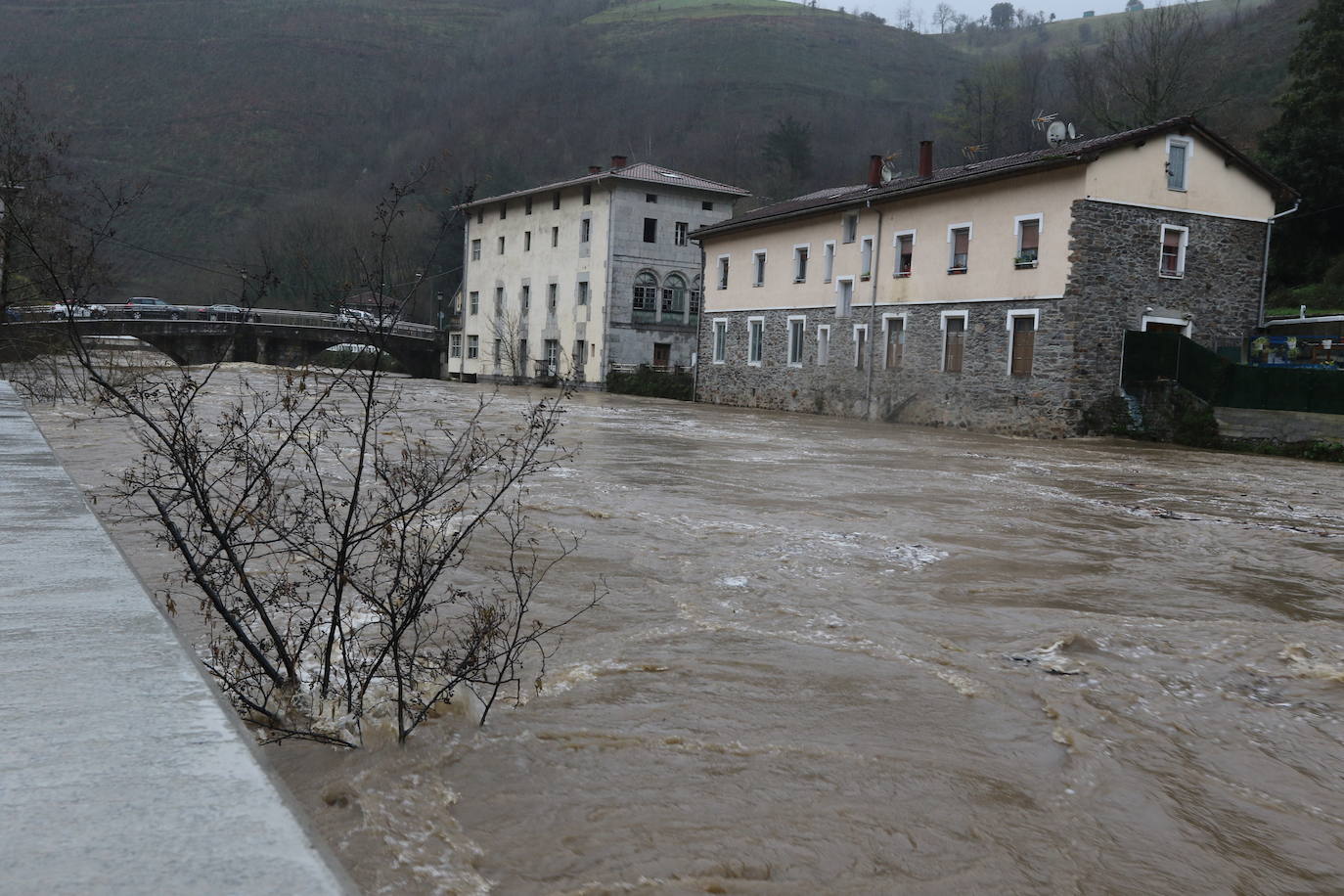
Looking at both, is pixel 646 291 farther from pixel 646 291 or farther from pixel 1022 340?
pixel 1022 340

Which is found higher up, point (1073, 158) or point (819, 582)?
point (1073, 158)

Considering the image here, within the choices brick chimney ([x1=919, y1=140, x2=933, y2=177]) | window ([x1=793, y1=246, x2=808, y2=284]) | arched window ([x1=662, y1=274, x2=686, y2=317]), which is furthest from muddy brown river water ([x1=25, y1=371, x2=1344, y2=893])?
arched window ([x1=662, y1=274, x2=686, y2=317])

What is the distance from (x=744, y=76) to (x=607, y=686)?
119024mm

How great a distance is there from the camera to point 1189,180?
28547 millimetres

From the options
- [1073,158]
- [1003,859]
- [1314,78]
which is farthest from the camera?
[1314,78]

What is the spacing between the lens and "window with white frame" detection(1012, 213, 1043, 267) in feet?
93.1

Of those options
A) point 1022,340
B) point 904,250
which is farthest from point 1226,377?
point 904,250

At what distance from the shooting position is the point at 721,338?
4294 centimetres

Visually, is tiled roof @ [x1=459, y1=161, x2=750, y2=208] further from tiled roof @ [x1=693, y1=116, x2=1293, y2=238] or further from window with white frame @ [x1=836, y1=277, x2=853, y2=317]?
window with white frame @ [x1=836, y1=277, x2=853, y2=317]

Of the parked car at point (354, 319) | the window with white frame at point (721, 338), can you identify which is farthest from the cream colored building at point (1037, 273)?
the parked car at point (354, 319)

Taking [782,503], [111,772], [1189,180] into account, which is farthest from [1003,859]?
[1189,180]

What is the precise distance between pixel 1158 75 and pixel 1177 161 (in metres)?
20.4

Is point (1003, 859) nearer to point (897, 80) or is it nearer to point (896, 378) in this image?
point (896, 378)

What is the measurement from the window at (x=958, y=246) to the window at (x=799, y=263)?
764 centimetres
